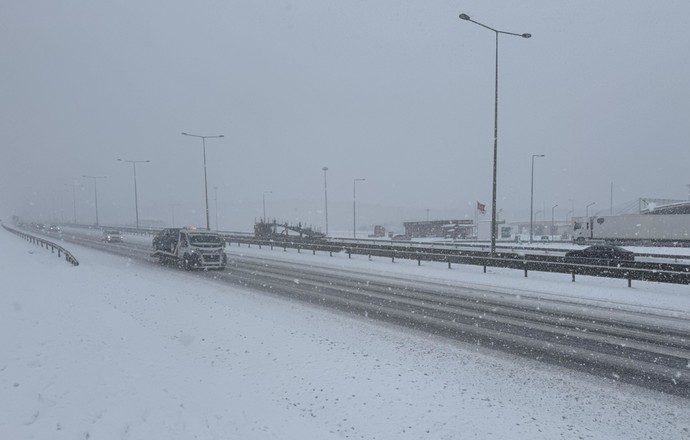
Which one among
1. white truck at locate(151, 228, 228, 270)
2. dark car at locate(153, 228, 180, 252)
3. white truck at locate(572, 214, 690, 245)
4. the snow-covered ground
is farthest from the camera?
white truck at locate(572, 214, 690, 245)

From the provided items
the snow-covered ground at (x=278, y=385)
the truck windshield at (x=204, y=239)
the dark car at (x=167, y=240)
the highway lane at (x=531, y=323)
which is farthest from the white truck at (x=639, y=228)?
the snow-covered ground at (x=278, y=385)

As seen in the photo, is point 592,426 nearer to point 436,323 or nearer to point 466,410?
point 466,410

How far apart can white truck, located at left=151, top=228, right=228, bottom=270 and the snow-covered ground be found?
29.6 feet

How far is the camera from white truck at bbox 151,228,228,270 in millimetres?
19984

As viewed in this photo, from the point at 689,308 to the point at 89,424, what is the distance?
14787 mm

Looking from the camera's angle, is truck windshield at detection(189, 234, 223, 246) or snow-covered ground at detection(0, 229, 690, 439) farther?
truck windshield at detection(189, 234, 223, 246)

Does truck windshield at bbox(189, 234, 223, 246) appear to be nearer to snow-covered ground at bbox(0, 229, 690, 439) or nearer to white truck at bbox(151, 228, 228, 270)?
white truck at bbox(151, 228, 228, 270)

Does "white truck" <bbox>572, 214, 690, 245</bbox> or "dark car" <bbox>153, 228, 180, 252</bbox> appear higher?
"dark car" <bbox>153, 228, 180, 252</bbox>

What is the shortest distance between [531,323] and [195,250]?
15.6 meters

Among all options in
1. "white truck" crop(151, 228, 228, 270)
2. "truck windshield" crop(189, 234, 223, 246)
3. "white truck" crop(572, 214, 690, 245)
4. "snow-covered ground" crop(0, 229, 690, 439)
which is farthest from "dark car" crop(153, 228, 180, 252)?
"white truck" crop(572, 214, 690, 245)

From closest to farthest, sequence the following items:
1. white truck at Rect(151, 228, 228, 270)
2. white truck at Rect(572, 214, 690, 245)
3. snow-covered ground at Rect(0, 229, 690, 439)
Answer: snow-covered ground at Rect(0, 229, 690, 439) < white truck at Rect(151, 228, 228, 270) < white truck at Rect(572, 214, 690, 245)

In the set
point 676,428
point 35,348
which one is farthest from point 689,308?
point 35,348

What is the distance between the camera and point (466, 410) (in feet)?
17.8

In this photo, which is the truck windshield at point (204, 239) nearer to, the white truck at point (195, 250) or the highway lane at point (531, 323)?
the white truck at point (195, 250)
